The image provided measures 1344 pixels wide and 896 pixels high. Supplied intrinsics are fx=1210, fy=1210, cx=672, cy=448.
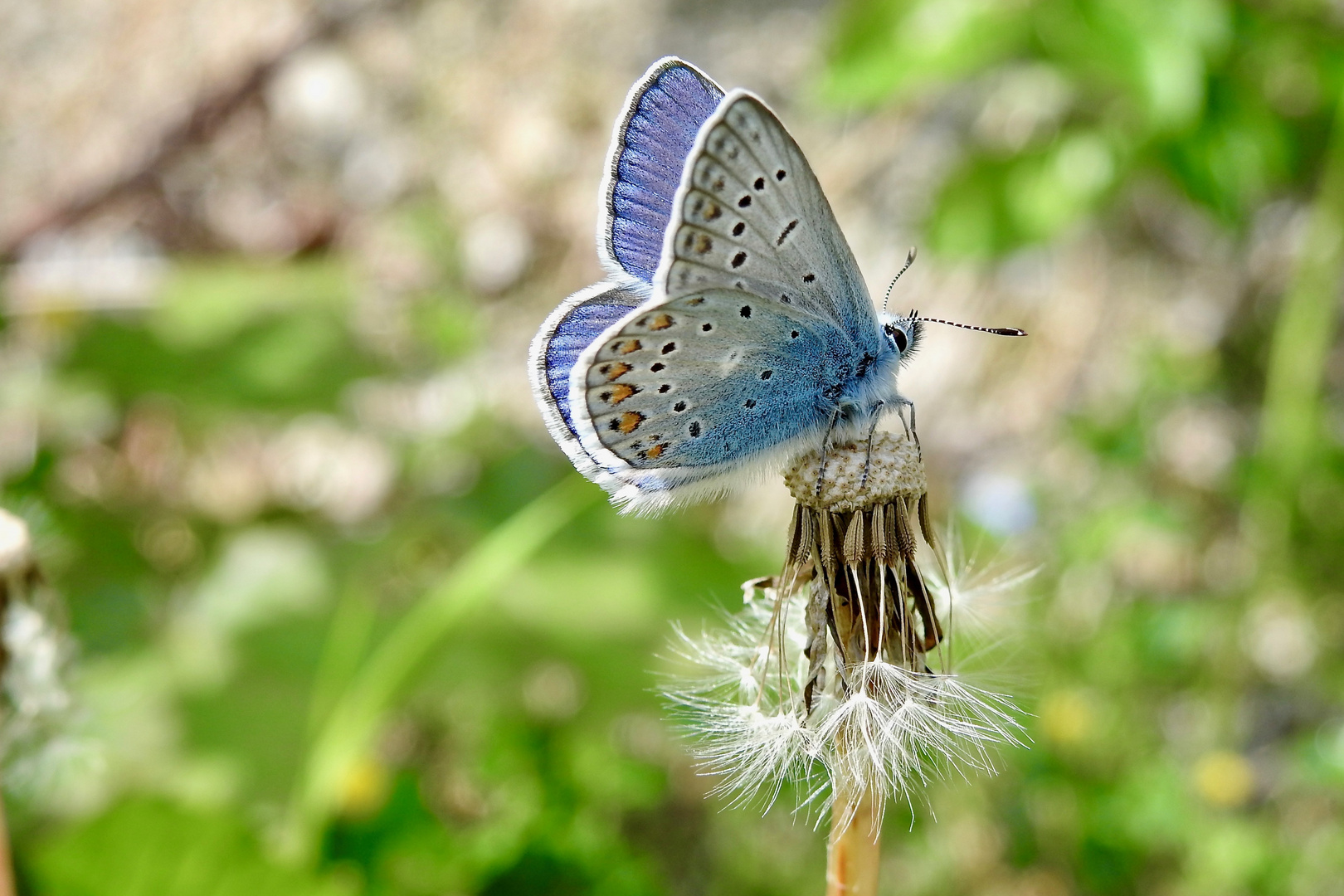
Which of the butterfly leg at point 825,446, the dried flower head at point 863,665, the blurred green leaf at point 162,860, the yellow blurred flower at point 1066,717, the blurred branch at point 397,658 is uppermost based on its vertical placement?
the butterfly leg at point 825,446

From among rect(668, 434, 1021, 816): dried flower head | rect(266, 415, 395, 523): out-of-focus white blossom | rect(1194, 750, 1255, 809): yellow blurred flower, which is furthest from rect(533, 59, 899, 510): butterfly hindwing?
rect(266, 415, 395, 523): out-of-focus white blossom

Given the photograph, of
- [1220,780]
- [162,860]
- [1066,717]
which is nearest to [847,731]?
[162,860]

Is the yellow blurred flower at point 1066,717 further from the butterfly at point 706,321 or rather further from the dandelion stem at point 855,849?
the dandelion stem at point 855,849

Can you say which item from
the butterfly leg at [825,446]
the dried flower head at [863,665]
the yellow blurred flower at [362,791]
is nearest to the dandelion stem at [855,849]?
the dried flower head at [863,665]

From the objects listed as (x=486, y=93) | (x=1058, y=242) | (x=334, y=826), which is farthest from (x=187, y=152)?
(x=1058, y=242)

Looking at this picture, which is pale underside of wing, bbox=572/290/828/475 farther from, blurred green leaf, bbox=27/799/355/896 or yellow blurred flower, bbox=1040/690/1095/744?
yellow blurred flower, bbox=1040/690/1095/744

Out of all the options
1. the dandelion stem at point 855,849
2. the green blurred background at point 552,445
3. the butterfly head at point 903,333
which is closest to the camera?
the dandelion stem at point 855,849
